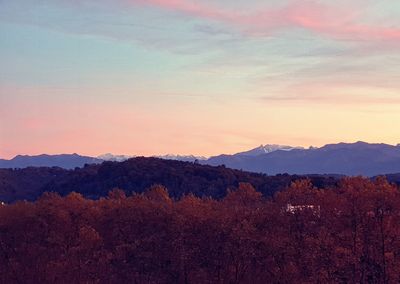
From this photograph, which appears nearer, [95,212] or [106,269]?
[106,269]

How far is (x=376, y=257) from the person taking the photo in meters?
78.8

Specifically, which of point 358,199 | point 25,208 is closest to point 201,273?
point 358,199

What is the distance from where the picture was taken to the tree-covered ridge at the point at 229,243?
77.5 metres

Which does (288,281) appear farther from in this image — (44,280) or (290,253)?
(44,280)

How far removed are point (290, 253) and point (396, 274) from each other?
13.6 meters

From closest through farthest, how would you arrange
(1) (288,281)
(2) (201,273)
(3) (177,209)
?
1. (1) (288,281)
2. (2) (201,273)
3. (3) (177,209)

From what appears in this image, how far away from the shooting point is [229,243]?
79625 mm

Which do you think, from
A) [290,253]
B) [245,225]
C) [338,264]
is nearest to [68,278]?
[245,225]

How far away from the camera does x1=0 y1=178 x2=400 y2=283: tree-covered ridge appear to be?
77500mm

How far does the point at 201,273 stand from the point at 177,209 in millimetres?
11692

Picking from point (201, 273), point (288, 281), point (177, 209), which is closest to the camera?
→ point (288, 281)

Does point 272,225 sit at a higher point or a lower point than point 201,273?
higher

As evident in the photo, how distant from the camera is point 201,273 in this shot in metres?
78.5

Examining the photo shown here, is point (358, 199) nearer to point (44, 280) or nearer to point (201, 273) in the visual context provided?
point (201, 273)
